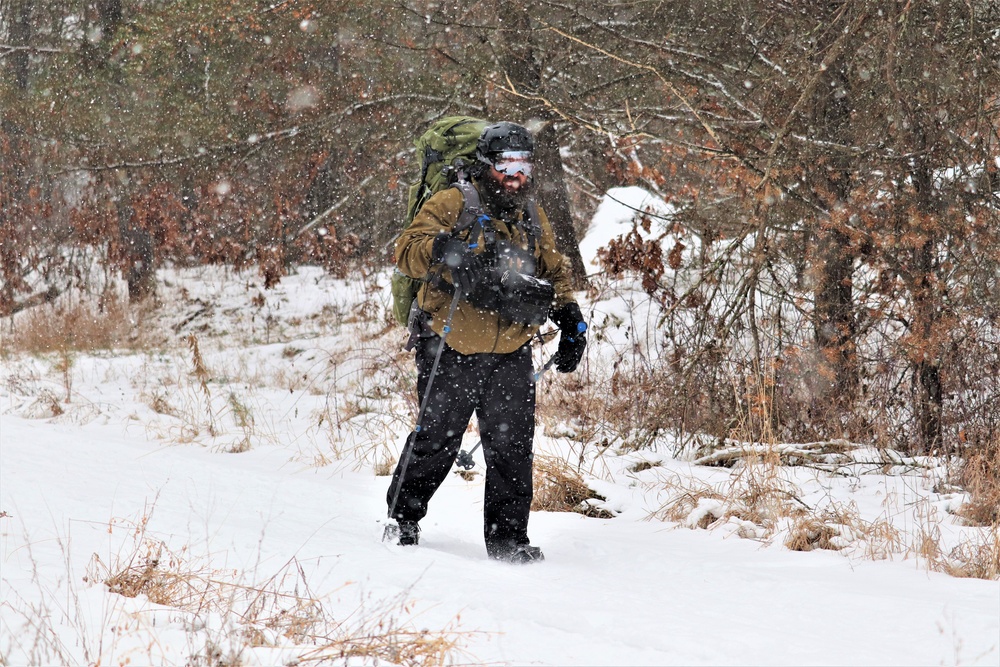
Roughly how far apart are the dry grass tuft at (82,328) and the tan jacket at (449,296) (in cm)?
823

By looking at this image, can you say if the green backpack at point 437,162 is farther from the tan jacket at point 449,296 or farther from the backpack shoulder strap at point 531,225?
the backpack shoulder strap at point 531,225

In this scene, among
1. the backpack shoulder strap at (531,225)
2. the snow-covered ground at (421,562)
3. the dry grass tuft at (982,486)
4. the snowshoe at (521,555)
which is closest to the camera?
the snow-covered ground at (421,562)

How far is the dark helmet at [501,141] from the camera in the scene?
12.4 ft

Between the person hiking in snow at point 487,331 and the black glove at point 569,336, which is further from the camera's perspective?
the black glove at point 569,336

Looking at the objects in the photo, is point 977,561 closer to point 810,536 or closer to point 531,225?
point 810,536

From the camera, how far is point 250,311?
12.7 m

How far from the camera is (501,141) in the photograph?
379 cm

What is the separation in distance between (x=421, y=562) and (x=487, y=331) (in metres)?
0.98

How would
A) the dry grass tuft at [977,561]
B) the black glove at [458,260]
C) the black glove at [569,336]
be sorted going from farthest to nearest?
1. the black glove at [569,336]
2. the black glove at [458,260]
3. the dry grass tuft at [977,561]

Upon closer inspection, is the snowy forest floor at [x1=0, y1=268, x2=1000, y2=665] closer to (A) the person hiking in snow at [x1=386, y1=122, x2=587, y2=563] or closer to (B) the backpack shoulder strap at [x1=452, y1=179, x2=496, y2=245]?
(A) the person hiking in snow at [x1=386, y1=122, x2=587, y2=563]

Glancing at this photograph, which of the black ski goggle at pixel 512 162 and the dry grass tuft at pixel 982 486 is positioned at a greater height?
the black ski goggle at pixel 512 162

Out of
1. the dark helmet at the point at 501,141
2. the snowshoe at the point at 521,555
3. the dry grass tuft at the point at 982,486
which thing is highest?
the dark helmet at the point at 501,141

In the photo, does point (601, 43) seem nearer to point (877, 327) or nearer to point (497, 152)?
point (877, 327)

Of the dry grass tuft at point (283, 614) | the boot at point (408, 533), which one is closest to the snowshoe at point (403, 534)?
the boot at point (408, 533)
